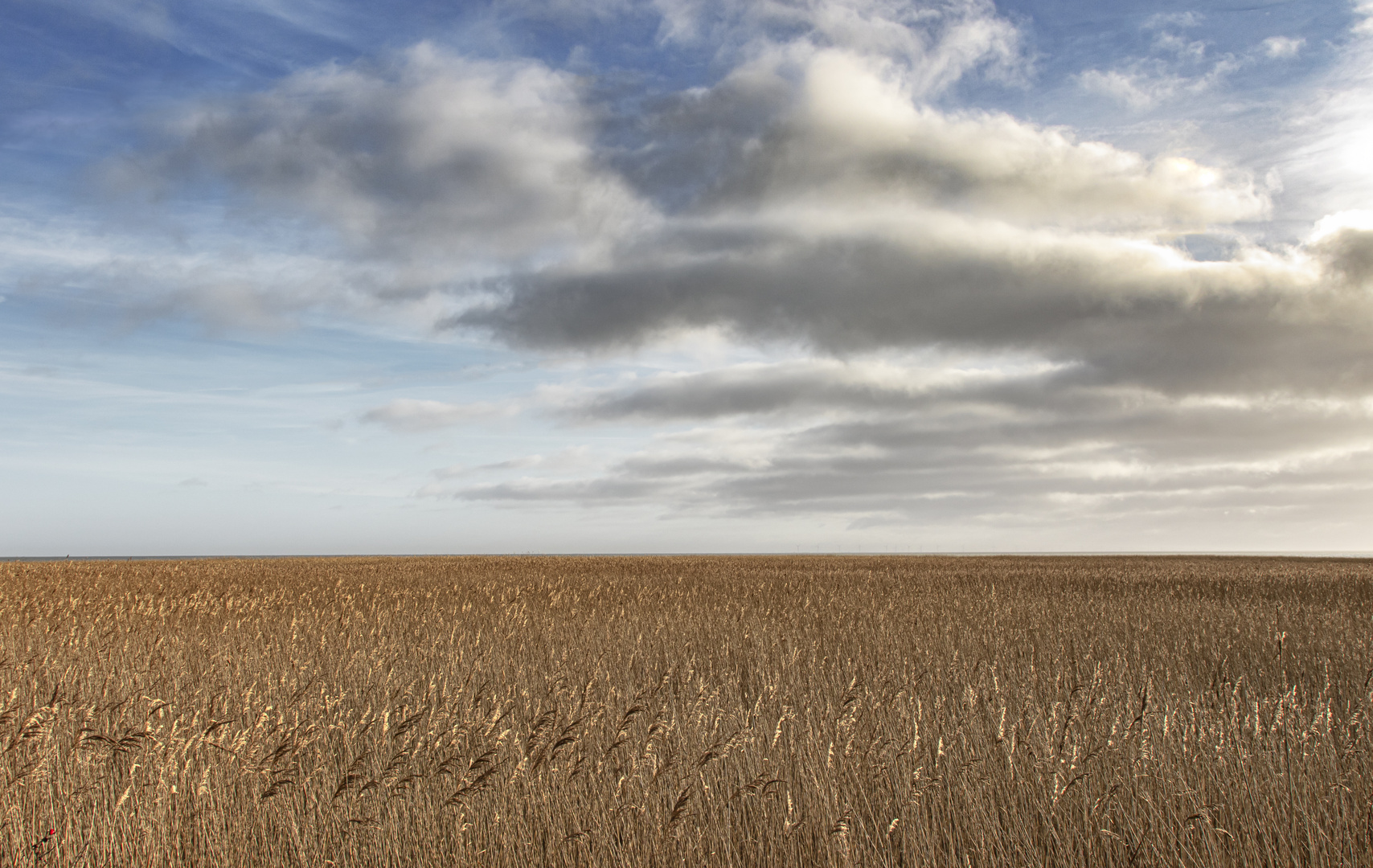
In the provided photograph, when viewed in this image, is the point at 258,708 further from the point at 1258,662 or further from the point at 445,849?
the point at 1258,662

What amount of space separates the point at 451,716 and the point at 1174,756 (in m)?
5.72

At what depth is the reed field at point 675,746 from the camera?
465 centimetres

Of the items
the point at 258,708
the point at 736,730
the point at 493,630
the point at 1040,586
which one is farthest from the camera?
the point at 1040,586

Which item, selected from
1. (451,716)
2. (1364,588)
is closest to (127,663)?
(451,716)

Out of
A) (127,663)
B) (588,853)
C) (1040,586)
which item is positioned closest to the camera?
(588,853)

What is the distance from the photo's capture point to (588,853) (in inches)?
175

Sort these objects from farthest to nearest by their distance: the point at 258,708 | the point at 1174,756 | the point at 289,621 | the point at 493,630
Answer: the point at 289,621, the point at 493,630, the point at 258,708, the point at 1174,756

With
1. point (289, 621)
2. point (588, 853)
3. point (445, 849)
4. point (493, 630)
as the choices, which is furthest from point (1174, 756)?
point (289, 621)

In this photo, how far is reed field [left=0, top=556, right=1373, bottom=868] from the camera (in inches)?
183

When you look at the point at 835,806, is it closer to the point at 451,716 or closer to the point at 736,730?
the point at 736,730

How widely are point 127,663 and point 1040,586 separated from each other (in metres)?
24.1

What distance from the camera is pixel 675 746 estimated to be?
6.27m

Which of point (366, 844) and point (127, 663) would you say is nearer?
point (366, 844)

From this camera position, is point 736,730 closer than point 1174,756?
No
